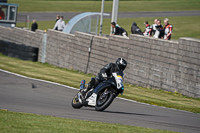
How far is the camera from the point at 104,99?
29.7 feet

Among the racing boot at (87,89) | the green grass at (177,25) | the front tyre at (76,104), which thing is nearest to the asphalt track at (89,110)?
the front tyre at (76,104)

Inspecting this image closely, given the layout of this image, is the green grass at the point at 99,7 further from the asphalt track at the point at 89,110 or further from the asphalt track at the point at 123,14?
the asphalt track at the point at 89,110

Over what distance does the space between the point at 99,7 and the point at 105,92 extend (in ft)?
163

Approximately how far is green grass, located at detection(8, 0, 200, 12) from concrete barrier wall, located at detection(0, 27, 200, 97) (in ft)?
101

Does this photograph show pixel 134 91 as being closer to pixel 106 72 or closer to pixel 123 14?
pixel 106 72

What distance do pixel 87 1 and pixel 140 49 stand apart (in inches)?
1856

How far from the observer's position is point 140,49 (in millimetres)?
16219

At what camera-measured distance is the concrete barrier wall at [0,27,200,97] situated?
14.0m

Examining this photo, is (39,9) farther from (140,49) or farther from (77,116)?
(77,116)

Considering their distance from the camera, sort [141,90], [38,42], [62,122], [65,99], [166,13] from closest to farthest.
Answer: [62,122], [65,99], [141,90], [38,42], [166,13]

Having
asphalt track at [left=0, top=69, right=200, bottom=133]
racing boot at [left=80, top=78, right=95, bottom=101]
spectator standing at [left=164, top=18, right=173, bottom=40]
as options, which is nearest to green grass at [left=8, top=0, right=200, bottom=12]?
spectator standing at [left=164, top=18, right=173, bottom=40]

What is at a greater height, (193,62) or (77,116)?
(193,62)

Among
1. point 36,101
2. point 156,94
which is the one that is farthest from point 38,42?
point 36,101

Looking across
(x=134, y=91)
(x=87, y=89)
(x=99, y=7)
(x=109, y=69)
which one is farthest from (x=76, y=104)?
(x=99, y=7)
